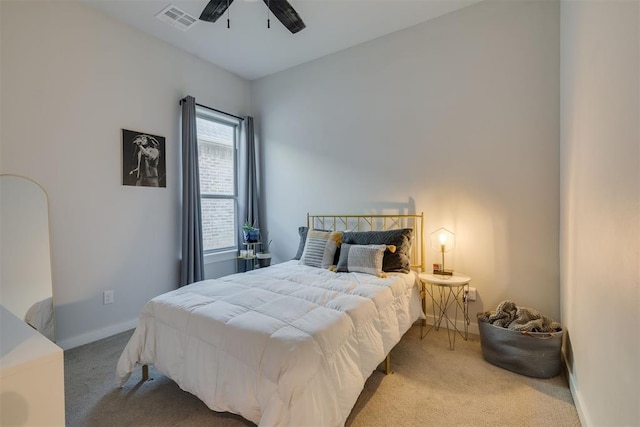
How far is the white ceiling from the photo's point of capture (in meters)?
2.74

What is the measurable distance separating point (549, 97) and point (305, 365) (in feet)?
9.26

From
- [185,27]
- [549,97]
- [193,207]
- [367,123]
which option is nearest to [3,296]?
[193,207]

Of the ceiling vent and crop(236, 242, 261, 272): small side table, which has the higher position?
the ceiling vent

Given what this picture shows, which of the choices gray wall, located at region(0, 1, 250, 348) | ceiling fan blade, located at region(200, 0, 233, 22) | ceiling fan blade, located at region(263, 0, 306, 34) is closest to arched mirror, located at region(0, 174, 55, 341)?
gray wall, located at region(0, 1, 250, 348)

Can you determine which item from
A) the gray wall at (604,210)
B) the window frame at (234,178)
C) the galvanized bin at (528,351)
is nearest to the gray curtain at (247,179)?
the window frame at (234,178)

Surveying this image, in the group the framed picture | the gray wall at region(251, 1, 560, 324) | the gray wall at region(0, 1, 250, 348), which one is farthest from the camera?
the framed picture

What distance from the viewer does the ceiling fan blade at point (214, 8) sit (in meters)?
2.10

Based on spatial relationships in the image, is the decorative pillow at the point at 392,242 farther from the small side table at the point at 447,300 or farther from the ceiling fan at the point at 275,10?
the ceiling fan at the point at 275,10

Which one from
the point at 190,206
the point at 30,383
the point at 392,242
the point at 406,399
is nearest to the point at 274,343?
the point at 30,383

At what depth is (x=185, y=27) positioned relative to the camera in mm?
3025

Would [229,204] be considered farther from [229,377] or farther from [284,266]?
[229,377]

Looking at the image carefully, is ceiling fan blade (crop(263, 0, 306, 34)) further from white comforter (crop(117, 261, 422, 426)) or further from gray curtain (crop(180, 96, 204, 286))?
white comforter (crop(117, 261, 422, 426))

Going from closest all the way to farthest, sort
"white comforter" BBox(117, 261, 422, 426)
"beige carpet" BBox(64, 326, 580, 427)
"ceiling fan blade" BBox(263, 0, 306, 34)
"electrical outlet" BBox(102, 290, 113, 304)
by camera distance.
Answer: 1. "white comforter" BBox(117, 261, 422, 426)
2. "beige carpet" BBox(64, 326, 580, 427)
3. "ceiling fan blade" BBox(263, 0, 306, 34)
4. "electrical outlet" BBox(102, 290, 113, 304)

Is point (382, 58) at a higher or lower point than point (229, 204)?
higher
